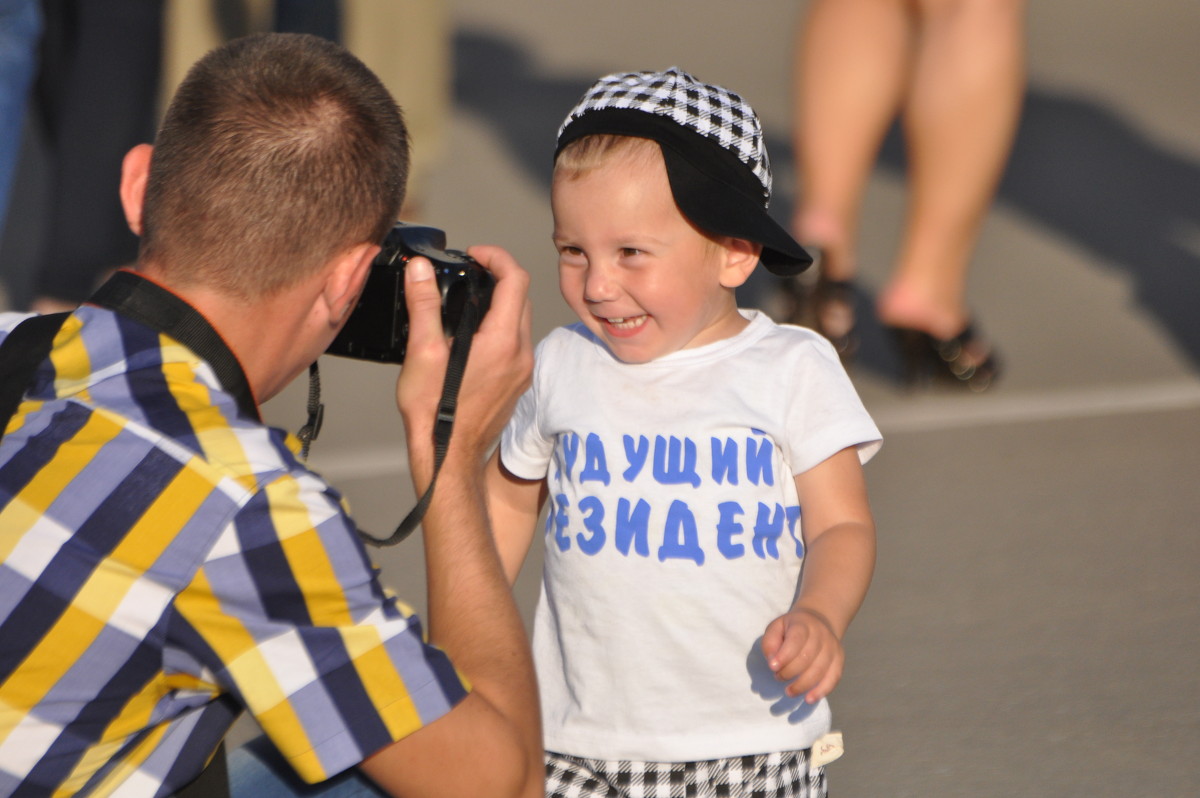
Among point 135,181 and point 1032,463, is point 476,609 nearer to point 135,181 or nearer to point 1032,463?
point 135,181

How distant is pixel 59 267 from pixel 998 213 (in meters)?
3.62

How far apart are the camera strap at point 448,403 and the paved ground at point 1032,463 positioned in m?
1.09

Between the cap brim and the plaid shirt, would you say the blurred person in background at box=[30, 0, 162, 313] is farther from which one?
the plaid shirt

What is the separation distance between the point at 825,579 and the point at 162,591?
0.79 metres

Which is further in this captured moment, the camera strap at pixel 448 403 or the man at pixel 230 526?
the camera strap at pixel 448 403

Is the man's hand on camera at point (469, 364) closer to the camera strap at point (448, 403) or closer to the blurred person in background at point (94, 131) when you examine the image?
the camera strap at point (448, 403)

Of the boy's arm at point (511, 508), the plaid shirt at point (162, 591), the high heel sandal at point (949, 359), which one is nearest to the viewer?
the plaid shirt at point (162, 591)

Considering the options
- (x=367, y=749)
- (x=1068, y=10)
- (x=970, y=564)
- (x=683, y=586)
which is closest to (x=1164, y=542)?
(x=970, y=564)

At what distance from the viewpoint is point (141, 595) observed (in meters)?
1.36

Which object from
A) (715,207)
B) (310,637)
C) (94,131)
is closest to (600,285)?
(715,207)

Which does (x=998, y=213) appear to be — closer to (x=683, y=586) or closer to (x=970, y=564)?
(x=970, y=564)

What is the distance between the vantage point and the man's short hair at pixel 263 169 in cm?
157

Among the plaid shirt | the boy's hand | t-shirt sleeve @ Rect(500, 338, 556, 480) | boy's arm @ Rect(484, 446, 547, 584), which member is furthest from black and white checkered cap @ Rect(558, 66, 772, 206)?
the plaid shirt

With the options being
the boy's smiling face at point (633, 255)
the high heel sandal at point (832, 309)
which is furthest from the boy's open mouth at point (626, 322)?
the high heel sandal at point (832, 309)
